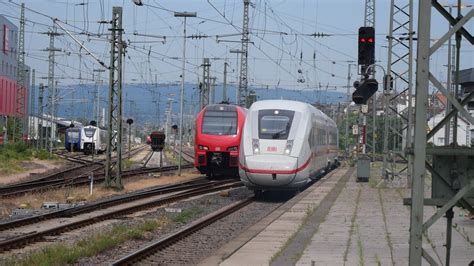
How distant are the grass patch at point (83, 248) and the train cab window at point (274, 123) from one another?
22.5 feet

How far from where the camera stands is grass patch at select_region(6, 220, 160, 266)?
1009 centimetres

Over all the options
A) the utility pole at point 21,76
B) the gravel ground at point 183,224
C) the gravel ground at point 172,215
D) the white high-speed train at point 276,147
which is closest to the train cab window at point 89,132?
the utility pole at point 21,76

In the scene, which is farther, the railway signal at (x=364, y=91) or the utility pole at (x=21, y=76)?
the utility pole at (x=21, y=76)

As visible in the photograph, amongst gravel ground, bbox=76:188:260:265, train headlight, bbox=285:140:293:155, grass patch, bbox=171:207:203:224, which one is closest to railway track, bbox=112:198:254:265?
gravel ground, bbox=76:188:260:265

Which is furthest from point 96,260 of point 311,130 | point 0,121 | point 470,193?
point 0,121

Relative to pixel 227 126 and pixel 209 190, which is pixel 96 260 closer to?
pixel 209 190

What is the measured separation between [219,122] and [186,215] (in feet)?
42.3

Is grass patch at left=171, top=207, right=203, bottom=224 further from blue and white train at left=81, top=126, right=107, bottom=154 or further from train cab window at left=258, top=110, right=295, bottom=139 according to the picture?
blue and white train at left=81, top=126, right=107, bottom=154

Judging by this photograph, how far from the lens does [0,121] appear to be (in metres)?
69.9

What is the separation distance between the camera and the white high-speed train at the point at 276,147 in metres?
20.4

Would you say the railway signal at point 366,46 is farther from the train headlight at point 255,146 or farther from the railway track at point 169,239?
the railway track at point 169,239

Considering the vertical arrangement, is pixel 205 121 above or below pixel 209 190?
above

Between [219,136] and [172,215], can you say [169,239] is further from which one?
[219,136]

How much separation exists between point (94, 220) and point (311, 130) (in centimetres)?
872
